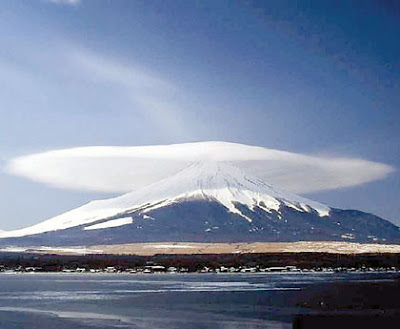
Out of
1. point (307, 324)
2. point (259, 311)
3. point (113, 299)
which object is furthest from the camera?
point (113, 299)

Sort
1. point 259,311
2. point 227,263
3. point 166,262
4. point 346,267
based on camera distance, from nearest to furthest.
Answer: point 259,311, point 346,267, point 227,263, point 166,262

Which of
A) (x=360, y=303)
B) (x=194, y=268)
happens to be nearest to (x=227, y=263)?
(x=194, y=268)

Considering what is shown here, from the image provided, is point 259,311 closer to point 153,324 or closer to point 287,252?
point 153,324

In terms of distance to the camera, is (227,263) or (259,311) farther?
(227,263)

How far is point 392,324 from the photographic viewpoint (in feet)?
72.3

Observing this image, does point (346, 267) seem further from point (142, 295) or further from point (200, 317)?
point (200, 317)

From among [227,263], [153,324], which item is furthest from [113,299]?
[227,263]

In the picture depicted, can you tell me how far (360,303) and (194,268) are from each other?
94886mm

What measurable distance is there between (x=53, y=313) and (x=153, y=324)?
28.4ft

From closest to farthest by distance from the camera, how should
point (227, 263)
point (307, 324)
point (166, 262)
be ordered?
point (307, 324)
point (227, 263)
point (166, 262)

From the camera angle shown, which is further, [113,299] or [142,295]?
[142,295]

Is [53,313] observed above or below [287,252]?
below

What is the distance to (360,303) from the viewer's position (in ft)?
129

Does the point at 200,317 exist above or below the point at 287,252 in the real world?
below
